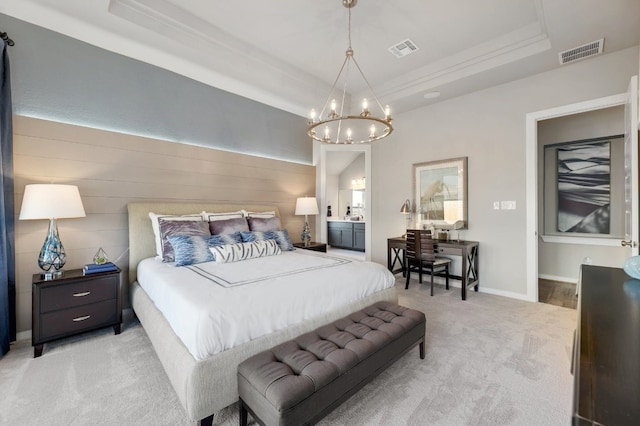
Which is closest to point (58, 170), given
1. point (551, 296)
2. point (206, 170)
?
point (206, 170)

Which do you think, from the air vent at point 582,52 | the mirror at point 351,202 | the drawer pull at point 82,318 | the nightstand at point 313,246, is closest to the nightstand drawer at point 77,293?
the drawer pull at point 82,318

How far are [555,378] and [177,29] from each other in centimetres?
440

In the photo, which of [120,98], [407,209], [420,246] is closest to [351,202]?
[407,209]

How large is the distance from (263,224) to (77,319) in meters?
2.00

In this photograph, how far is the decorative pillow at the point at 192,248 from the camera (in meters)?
2.71

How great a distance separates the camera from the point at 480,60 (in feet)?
11.2

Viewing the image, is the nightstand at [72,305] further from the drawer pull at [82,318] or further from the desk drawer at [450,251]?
the desk drawer at [450,251]

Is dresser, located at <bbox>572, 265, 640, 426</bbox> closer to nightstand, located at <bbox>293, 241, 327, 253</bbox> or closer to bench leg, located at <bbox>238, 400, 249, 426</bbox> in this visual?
bench leg, located at <bbox>238, 400, 249, 426</bbox>

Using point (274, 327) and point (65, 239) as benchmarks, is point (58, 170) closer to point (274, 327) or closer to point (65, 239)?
point (65, 239)

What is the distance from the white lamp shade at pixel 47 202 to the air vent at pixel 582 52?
5.13 m

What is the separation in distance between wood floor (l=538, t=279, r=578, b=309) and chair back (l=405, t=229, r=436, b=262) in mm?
1483

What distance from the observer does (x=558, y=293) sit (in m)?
3.93

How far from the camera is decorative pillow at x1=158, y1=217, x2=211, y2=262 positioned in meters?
2.88

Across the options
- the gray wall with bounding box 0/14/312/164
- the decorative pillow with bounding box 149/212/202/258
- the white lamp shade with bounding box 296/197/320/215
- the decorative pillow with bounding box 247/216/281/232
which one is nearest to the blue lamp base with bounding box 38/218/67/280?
the decorative pillow with bounding box 149/212/202/258
